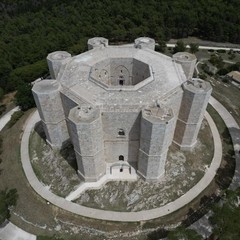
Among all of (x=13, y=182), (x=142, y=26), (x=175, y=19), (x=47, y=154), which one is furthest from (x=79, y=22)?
(x=13, y=182)

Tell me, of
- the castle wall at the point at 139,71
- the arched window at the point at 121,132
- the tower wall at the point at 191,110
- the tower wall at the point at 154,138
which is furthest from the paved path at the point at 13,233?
the castle wall at the point at 139,71

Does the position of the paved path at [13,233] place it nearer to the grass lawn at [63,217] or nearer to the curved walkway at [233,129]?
the grass lawn at [63,217]

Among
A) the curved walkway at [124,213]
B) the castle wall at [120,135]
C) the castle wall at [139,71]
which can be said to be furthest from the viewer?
the castle wall at [139,71]

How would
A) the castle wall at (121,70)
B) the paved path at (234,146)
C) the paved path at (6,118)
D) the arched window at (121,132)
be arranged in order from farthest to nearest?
the paved path at (6,118) < the castle wall at (121,70) < the arched window at (121,132) < the paved path at (234,146)

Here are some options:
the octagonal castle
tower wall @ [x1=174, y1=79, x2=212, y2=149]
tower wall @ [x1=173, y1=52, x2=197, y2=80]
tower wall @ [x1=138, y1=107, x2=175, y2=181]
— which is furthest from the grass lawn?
tower wall @ [x1=173, y1=52, x2=197, y2=80]

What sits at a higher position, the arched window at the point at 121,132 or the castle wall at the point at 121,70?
the castle wall at the point at 121,70

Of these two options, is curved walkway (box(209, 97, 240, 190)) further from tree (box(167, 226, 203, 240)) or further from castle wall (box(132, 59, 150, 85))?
castle wall (box(132, 59, 150, 85))
